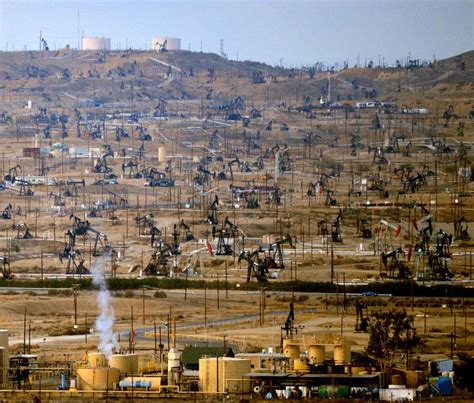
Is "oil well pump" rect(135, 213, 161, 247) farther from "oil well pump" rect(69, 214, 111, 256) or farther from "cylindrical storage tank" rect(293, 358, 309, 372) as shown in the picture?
"cylindrical storage tank" rect(293, 358, 309, 372)

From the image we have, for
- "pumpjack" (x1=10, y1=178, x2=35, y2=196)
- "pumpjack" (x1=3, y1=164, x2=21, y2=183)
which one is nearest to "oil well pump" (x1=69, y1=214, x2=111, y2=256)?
"pumpjack" (x1=10, y1=178, x2=35, y2=196)

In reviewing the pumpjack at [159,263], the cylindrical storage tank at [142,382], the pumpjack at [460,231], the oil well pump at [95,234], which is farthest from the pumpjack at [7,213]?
the cylindrical storage tank at [142,382]

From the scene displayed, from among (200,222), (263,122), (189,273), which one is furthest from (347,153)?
(189,273)

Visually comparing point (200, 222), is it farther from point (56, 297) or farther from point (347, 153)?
point (347, 153)

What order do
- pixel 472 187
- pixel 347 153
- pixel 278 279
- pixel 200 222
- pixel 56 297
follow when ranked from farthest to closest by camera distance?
pixel 347 153, pixel 472 187, pixel 200 222, pixel 278 279, pixel 56 297

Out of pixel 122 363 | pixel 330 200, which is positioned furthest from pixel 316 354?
pixel 330 200

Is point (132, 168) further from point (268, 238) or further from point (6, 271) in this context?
point (6, 271)
